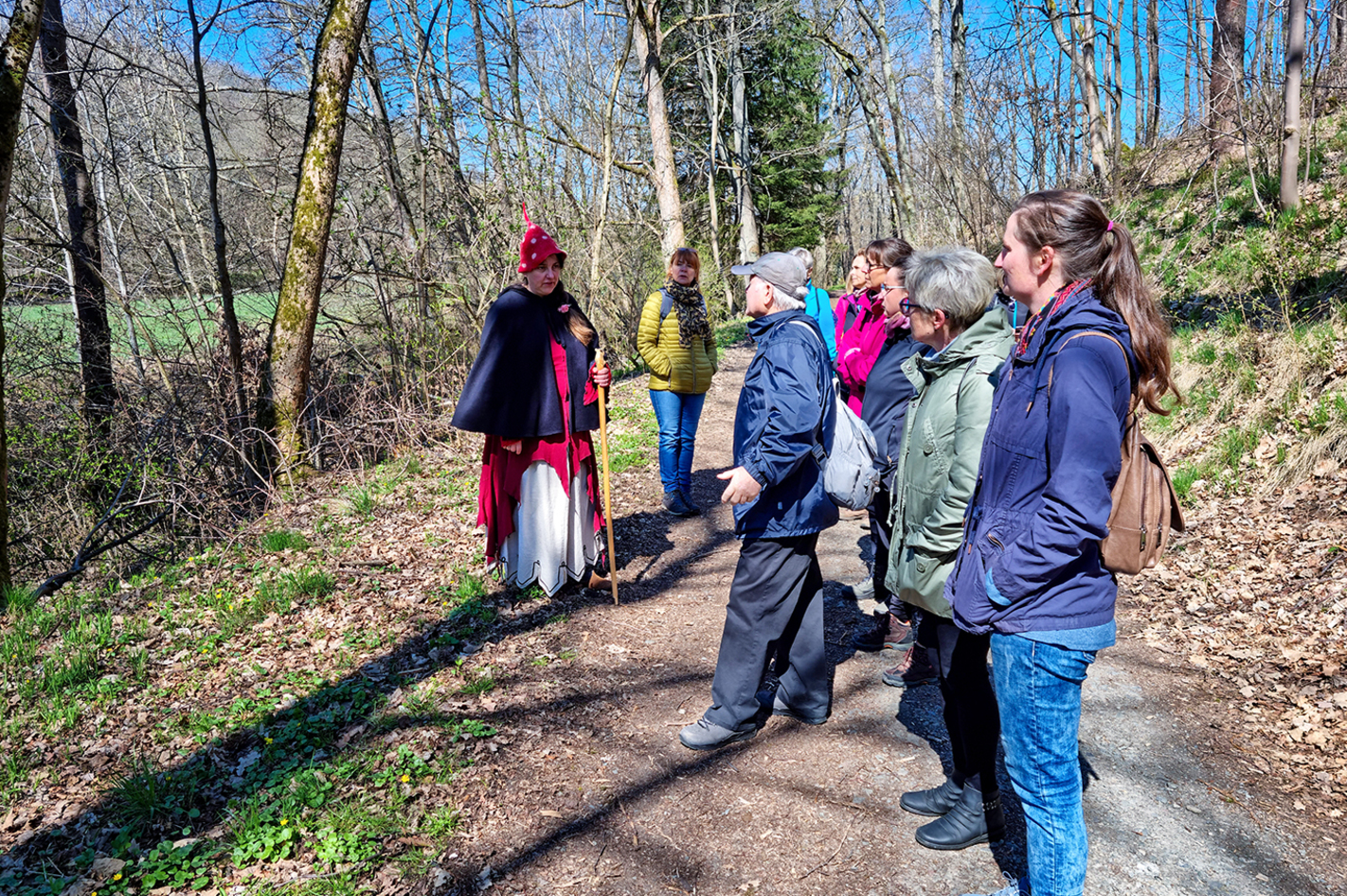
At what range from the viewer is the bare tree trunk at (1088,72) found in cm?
1173

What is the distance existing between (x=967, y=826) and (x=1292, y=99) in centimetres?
811

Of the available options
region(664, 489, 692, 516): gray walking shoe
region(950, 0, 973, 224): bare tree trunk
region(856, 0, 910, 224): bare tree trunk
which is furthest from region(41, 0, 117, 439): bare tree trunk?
region(856, 0, 910, 224): bare tree trunk

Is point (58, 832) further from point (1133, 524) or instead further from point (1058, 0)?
point (1058, 0)

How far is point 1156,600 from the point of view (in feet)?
16.5

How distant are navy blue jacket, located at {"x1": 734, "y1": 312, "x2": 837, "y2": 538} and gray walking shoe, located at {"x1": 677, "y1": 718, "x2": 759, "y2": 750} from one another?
3.11ft

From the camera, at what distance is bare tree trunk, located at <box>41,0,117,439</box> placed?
781 cm

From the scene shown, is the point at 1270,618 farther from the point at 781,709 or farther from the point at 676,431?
the point at 676,431

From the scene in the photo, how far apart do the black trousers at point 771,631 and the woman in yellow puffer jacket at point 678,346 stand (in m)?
3.03

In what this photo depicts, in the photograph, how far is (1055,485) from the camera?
1.94 m

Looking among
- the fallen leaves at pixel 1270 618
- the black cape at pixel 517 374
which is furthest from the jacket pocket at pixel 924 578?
the black cape at pixel 517 374

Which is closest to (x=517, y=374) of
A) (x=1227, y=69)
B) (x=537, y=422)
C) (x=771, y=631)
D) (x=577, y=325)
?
(x=537, y=422)

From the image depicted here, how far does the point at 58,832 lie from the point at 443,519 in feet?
12.2

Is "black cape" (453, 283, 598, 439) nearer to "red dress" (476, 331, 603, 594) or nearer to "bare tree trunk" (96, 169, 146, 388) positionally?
"red dress" (476, 331, 603, 594)

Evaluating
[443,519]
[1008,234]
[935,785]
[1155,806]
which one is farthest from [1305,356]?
[443,519]
